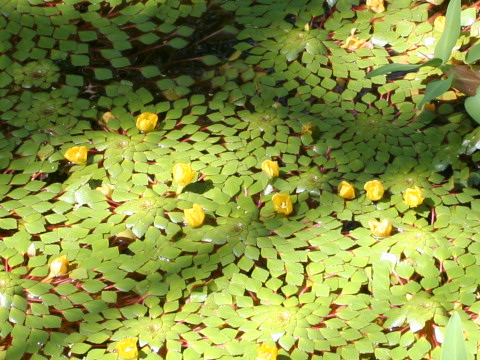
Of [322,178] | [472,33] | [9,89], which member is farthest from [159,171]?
[472,33]

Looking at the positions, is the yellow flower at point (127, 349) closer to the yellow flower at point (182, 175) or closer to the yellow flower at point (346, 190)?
the yellow flower at point (182, 175)

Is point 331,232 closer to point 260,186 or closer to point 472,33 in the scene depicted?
point 260,186

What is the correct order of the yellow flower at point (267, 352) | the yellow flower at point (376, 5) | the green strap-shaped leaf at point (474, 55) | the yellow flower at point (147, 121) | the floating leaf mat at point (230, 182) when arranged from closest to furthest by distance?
the yellow flower at point (267, 352), the floating leaf mat at point (230, 182), the green strap-shaped leaf at point (474, 55), the yellow flower at point (147, 121), the yellow flower at point (376, 5)

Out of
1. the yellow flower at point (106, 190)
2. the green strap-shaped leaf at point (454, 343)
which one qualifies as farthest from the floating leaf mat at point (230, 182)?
the green strap-shaped leaf at point (454, 343)

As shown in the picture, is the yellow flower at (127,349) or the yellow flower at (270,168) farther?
the yellow flower at (270,168)

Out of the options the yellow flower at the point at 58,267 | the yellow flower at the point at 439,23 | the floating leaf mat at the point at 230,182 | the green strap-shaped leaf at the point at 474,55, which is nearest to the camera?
the floating leaf mat at the point at 230,182

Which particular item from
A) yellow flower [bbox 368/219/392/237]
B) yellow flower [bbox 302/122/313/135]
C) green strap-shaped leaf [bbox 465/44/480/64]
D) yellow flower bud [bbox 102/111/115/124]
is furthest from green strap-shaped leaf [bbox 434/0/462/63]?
yellow flower bud [bbox 102/111/115/124]

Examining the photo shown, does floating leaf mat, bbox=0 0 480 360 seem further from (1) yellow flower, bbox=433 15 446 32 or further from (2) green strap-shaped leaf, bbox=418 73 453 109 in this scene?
(2) green strap-shaped leaf, bbox=418 73 453 109

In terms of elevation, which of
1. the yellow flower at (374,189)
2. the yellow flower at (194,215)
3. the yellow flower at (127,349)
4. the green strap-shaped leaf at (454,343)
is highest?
the green strap-shaped leaf at (454,343)
